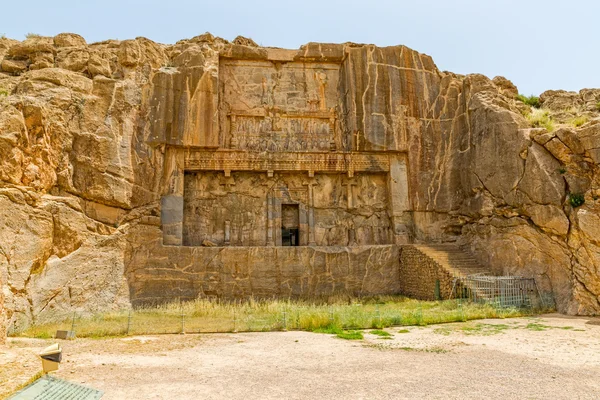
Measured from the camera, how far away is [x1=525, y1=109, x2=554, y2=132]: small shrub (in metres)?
16.5

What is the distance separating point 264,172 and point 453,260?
27.6 ft

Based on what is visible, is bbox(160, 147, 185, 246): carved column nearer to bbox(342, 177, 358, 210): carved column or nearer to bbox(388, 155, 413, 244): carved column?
bbox(342, 177, 358, 210): carved column

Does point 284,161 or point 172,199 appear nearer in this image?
point 172,199

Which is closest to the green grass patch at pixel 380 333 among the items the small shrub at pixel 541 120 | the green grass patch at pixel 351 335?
the green grass patch at pixel 351 335

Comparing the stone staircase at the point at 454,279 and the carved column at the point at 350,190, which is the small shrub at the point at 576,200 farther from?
the carved column at the point at 350,190

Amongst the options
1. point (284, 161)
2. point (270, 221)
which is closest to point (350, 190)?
point (284, 161)

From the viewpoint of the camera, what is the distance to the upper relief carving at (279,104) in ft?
64.9

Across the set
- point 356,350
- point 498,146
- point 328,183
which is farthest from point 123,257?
point 498,146

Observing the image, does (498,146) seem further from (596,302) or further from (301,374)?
(301,374)

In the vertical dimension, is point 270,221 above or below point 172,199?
below

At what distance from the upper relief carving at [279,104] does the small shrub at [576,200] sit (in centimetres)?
942

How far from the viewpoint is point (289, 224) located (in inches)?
776

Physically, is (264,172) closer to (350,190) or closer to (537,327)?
(350,190)

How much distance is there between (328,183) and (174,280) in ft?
25.2
